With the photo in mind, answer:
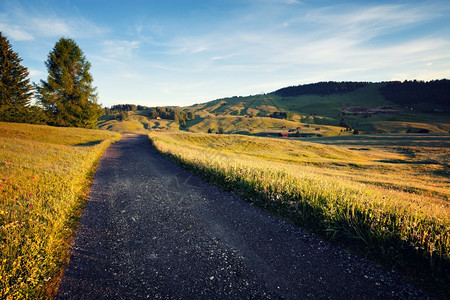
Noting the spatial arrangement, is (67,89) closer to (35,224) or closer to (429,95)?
(35,224)

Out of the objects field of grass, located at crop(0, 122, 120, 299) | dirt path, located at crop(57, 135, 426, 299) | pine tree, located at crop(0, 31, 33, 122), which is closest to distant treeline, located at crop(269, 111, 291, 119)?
pine tree, located at crop(0, 31, 33, 122)

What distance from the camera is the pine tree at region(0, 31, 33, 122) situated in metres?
39.9

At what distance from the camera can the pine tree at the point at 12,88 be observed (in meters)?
39.9

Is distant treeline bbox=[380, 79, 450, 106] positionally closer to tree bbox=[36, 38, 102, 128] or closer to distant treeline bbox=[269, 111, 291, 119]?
distant treeline bbox=[269, 111, 291, 119]

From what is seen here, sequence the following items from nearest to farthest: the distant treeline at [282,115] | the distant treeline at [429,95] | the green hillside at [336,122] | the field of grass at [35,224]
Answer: the field of grass at [35,224], the green hillside at [336,122], the distant treeline at [429,95], the distant treeline at [282,115]

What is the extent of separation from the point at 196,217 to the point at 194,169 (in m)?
6.33

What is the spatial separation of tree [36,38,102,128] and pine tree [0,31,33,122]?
11.8ft

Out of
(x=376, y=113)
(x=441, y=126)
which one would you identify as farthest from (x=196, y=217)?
(x=376, y=113)

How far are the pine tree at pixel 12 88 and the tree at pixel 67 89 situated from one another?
3597 mm

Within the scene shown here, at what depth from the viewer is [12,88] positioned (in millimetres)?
42219

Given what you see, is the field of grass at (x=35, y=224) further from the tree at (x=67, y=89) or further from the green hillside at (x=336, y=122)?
the green hillside at (x=336, y=122)

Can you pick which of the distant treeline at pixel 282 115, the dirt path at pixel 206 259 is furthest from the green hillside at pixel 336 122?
the dirt path at pixel 206 259

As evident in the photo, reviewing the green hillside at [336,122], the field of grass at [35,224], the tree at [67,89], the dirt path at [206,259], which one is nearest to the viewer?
the field of grass at [35,224]

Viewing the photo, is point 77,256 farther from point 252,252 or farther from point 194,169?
point 194,169
